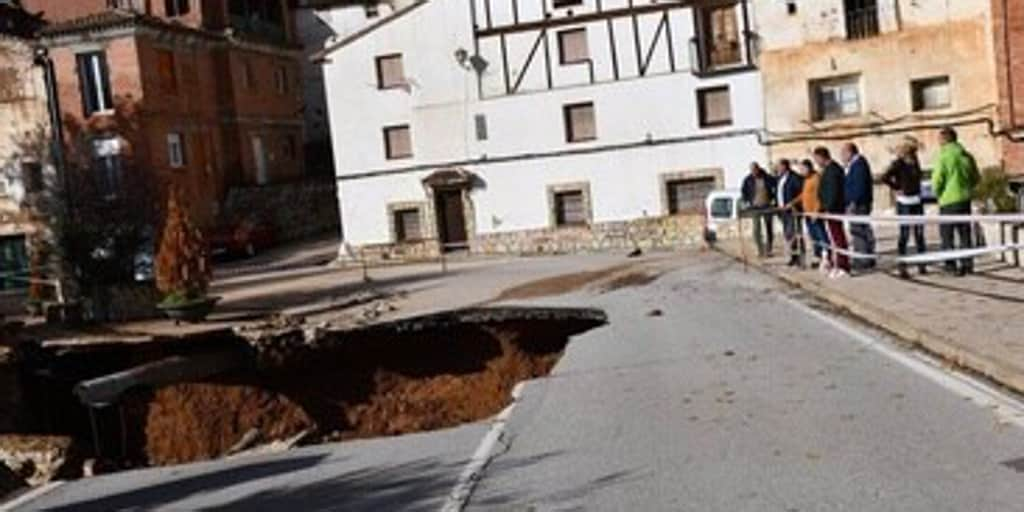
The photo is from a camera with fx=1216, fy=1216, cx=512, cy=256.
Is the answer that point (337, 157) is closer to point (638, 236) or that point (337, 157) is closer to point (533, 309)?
point (638, 236)

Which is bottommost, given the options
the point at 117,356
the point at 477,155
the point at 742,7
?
the point at 117,356

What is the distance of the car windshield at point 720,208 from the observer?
33938mm

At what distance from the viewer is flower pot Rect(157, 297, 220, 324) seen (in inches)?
938

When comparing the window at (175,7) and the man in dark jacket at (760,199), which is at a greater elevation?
the window at (175,7)

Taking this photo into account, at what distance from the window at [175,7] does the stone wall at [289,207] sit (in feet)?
26.6

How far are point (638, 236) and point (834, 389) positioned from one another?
30.4 metres

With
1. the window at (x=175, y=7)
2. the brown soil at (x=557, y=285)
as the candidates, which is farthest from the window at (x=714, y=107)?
the window at (x=175, y=7)

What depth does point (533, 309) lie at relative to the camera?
782 inches

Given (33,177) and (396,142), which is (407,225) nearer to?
(396,142)

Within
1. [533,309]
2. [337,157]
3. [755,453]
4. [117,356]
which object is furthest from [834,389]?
[337,157]

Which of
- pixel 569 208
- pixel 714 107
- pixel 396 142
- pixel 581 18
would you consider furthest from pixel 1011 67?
pixel 396 142

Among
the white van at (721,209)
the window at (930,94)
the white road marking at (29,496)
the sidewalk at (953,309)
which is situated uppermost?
the window at (930,94)

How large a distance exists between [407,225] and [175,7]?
16.3 metres

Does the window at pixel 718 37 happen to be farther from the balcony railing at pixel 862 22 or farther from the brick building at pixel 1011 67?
the brick building at pixel 1011 67
